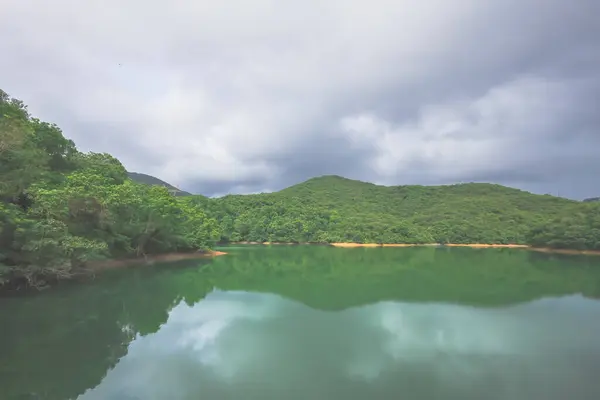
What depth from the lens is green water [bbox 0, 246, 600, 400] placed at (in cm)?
608

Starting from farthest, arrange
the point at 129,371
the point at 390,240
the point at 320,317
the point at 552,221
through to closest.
→ 1. the point at 390,240
2. the point at 552,221
3. the point at 320,317
4. the point at 129,371

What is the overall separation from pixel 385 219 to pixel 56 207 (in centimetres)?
4908

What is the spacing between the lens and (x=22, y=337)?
8672 millimetres

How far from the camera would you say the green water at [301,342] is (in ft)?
19.9

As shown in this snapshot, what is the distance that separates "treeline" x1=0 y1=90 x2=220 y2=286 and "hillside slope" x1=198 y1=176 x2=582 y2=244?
27756 millimetres

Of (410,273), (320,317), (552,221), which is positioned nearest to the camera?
(320,317)

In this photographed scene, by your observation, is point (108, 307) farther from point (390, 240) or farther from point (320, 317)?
point (390, 240)

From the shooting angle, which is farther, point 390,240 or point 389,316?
point 390,240

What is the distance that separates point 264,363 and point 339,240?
45221mm

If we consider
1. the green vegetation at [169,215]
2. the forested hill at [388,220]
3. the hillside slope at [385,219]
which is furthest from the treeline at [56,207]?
the forested hill at [388,220]

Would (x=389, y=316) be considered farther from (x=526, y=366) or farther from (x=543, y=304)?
(x=543, y=304)

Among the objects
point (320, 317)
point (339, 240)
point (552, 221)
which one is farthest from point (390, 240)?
point (320, 317)

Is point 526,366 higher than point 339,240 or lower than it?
lower

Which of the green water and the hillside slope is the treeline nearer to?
the green water
